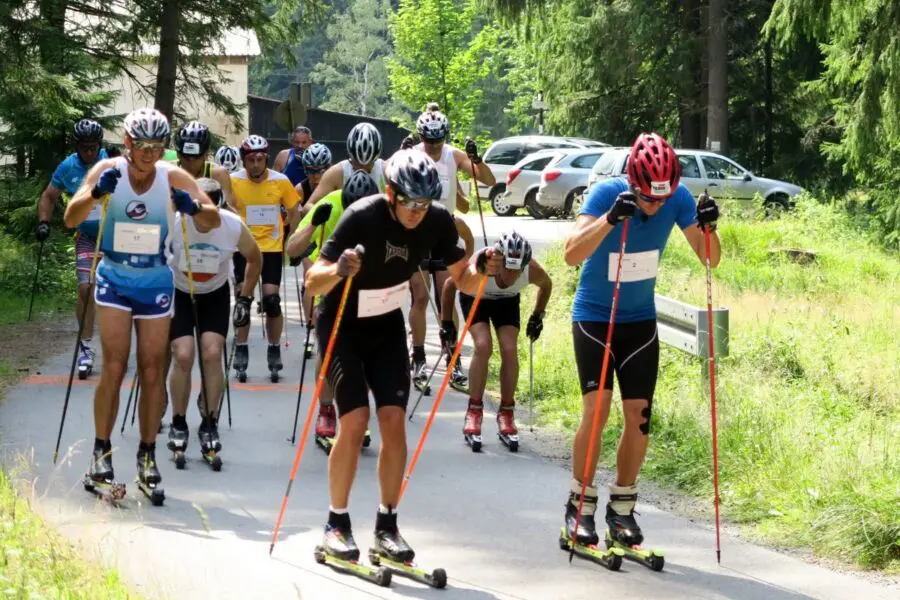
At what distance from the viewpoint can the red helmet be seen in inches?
253

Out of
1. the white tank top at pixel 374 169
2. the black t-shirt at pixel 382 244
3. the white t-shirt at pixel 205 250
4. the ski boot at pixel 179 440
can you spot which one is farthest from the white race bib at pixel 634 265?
the white tank top at pixel 374 169

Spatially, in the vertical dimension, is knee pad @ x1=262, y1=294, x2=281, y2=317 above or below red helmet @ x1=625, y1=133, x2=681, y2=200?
below

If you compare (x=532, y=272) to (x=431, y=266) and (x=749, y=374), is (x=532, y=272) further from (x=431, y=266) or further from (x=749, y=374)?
(x=749, y=374)

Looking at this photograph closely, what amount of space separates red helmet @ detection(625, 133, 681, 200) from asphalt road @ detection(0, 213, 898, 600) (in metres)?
1.74

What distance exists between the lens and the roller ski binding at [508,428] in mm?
9484

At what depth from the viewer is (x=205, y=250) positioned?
892 centimetres

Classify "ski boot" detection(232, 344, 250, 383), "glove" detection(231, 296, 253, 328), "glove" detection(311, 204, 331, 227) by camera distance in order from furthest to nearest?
"ski boot" detection(232, 344, 250, 383) → "glove" detection(231, 296, 253, 328) → "glove" detection(311, 204, 331, 227)

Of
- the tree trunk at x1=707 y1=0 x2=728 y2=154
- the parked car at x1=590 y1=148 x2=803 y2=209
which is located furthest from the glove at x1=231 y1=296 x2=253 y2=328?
the tree trunk at x1=707 y1=0 x2=728 y2=154

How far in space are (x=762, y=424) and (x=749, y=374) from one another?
6.17 ft

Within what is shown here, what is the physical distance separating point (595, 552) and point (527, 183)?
2606 cm

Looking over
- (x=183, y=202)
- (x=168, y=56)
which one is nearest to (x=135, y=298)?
(x=183, y=202)

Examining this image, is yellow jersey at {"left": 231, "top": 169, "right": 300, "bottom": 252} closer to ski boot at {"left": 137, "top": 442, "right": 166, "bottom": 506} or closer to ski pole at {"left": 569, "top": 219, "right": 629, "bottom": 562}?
ski boot at {"left": 137, "top": 442, "right": 166, "bottom": 506}

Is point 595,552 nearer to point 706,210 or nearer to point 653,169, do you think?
point 706,210

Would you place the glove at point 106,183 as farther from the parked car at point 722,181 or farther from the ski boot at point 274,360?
the parked car at point 722,181
